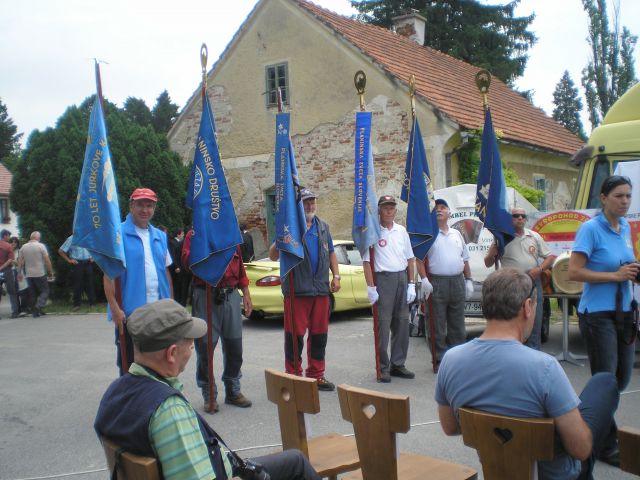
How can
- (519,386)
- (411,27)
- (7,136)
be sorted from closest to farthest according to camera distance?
(519,386)
(411,27)
(7,136)

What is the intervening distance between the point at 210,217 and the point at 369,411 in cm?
347

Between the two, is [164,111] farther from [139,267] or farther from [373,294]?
[139,267]

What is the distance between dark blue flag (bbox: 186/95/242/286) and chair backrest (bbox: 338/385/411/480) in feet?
10.2

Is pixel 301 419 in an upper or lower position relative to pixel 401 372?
upper

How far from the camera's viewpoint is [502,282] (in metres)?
3.00

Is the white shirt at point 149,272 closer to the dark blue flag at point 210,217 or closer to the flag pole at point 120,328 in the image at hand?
the flag pole at point 120,328

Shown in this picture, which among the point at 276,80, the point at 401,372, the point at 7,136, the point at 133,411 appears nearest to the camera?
the point at 133,411

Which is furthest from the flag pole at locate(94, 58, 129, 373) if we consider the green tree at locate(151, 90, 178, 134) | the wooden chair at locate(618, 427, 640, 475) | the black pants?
the green tree at locate(151, 90, 178, 134)

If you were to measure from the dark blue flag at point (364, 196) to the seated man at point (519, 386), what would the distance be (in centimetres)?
422

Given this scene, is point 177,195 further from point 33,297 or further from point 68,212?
point 33,297

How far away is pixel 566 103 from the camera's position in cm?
7362

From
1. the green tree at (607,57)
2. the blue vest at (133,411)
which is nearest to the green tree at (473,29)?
the green tree at (607,57)

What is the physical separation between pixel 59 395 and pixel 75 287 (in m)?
8.61

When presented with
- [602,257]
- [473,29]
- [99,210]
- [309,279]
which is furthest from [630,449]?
[473,29]
